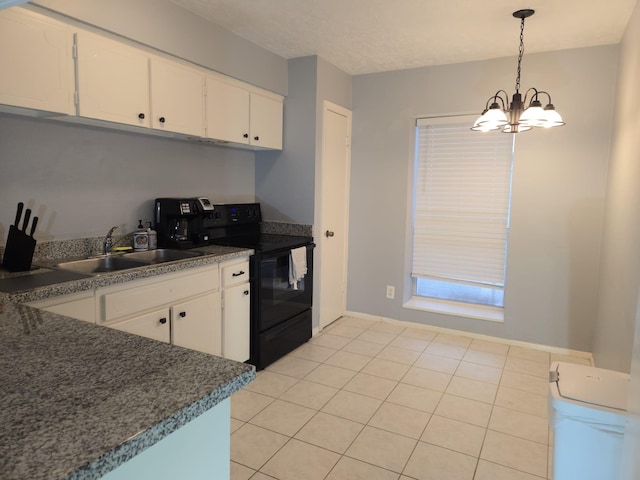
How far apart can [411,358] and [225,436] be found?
2666 millimetres

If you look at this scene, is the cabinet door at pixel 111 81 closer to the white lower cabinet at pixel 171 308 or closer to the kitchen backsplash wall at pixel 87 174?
the kitchen backsplash wall at pixel 87 174

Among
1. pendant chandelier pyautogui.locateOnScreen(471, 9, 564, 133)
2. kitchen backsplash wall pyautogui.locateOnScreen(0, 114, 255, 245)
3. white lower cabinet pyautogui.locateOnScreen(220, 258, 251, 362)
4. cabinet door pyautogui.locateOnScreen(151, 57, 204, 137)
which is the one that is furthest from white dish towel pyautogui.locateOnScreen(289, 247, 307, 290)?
pendant chandelier pyautogui.locateOnScreen(471, 9, 564, 133)

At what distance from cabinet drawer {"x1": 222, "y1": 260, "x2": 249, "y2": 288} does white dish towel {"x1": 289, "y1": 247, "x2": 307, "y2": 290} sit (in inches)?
17.4

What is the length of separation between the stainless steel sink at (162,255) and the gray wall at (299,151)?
118cm

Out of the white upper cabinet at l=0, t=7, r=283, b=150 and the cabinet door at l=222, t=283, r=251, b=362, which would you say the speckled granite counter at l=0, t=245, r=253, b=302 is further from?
the white upper cabinet at l=0, t=7, r=283, b=150

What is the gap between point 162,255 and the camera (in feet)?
9.66

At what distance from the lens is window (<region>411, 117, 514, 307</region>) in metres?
3.77

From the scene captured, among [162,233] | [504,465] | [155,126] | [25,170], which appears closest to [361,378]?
[504,465]

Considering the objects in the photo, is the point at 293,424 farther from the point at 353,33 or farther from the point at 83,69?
the point at 353,33

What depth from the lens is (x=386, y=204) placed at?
4.20m

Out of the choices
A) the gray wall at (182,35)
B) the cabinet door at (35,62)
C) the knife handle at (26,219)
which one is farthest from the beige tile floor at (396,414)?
the gray wall at (182,35)

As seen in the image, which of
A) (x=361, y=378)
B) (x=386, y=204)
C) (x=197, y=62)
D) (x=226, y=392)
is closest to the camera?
(x=226, y=392)

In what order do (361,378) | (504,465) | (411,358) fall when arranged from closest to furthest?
(504,465) < (361,378) < (411,358)

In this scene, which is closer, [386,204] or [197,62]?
[197,62]
